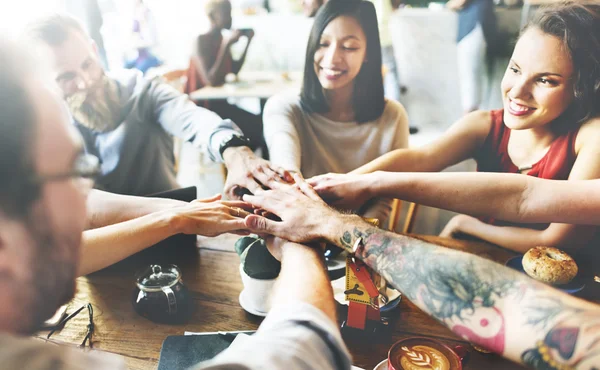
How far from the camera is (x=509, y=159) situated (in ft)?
3.76

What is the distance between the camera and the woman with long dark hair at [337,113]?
1.20m

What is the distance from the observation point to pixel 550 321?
651 mm

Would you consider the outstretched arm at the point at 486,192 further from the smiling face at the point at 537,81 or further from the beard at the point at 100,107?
the beard at the point at 100,107

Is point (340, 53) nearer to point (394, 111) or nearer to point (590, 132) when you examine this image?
point (394, 111)

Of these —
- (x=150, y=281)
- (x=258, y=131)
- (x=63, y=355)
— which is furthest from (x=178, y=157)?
(x=63, y=355)

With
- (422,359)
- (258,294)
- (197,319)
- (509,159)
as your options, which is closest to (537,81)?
(509,159)

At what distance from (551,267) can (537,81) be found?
448 mm

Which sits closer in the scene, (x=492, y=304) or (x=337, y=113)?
(x=492, y=304)

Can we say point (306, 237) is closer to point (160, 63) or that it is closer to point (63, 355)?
point (63, 355)

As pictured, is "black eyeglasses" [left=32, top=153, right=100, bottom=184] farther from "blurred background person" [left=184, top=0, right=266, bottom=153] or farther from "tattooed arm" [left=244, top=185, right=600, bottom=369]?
"blurred background person" [left=184, top=0, right=266, bottom=153]

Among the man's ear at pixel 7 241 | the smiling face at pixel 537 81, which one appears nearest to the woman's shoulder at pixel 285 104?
the smiling face at pixel 537 81

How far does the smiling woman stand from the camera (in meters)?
0.97

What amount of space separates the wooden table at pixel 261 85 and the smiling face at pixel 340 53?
0.30ft

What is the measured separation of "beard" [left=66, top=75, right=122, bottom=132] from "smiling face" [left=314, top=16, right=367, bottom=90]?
680mm
